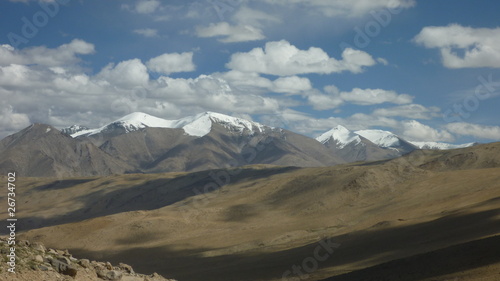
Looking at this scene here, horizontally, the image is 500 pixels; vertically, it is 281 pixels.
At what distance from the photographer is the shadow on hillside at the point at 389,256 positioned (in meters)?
→ 29.7

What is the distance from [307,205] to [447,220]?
48.1m

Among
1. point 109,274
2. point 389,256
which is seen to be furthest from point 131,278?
point 389,256

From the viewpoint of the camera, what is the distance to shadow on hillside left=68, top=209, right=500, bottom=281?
29.7m

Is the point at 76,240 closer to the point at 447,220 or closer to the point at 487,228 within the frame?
the point at 447,220

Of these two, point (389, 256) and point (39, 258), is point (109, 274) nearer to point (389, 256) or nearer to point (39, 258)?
point (39, 258)

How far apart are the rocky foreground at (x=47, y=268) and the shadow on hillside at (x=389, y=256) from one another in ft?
49.4

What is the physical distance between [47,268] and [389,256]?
28.8 m

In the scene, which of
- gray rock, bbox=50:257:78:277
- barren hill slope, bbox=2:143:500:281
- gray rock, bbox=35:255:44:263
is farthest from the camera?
barren hill slope, bbox=2:143:500:281

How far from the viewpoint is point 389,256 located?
43.7 meters

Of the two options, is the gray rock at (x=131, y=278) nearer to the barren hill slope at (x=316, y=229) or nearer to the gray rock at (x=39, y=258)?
the gray rock at (x=39, y=258)

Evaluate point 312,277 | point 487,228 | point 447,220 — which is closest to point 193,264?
point 312,277

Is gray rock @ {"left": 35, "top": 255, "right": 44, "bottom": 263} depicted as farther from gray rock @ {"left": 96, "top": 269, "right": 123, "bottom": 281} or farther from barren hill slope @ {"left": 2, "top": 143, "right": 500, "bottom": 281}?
barren hill slope @ {"left": 2, "top": 143, "right": 500, "bottom": 281}

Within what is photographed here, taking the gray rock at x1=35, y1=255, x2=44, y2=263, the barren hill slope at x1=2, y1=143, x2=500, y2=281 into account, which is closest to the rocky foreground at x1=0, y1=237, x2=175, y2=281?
the gray rock at x1=35, y1=255, x2=44, y2=263

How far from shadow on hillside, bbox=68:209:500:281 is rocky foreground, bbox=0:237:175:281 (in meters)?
15.1
